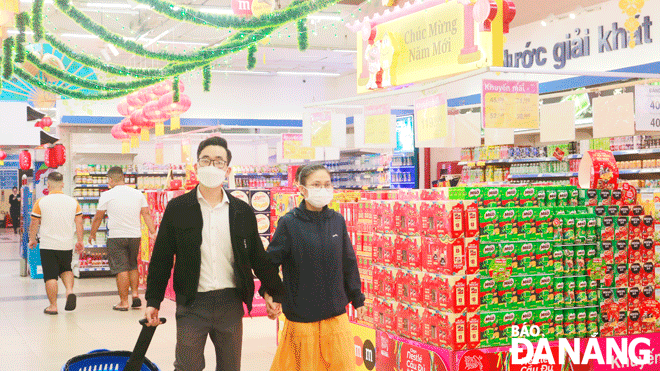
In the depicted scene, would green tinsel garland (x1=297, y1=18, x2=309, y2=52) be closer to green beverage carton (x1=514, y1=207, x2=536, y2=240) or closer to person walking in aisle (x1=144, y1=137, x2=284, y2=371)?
green beverage carton (x1=514, y1=207, x2=536, y2=240)

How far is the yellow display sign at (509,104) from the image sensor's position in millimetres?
6746

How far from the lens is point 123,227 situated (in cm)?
876

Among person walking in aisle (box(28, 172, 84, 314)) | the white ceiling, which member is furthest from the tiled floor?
the white ceiling

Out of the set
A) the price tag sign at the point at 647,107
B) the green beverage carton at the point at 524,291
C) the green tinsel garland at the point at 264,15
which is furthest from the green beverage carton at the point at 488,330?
the price tag sign at the point at 647,107

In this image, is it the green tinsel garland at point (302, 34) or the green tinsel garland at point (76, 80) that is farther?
the green tinsel garland at point (76, 80)

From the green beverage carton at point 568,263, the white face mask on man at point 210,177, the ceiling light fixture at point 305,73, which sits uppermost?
the ceiling light fixture at point 305,73

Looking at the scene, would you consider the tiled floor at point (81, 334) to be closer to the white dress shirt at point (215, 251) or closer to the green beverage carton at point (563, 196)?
the white dress shirt at point (215, 251)

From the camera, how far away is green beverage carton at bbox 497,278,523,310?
4445 millimetres

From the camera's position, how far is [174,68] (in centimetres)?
953

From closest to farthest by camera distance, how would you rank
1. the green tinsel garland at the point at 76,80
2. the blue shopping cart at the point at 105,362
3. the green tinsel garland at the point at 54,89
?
the blue shopping cart at the point at 105,362
the green tinsel garland at the point at 76,80
the green tinsel garland at the point at 54,89

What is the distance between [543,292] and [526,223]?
457 mm

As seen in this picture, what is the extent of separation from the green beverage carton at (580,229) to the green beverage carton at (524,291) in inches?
18.6

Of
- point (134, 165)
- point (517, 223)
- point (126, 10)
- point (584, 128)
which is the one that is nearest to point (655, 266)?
point (517, 223)

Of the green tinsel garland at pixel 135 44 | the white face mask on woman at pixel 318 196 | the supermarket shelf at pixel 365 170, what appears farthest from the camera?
the supermarket shelf at pixel 365 170
